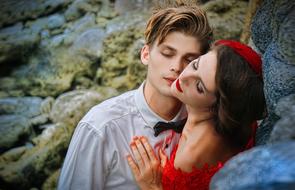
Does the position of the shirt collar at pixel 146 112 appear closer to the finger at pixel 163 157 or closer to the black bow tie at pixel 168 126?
the black bow tie at pixel 168 126

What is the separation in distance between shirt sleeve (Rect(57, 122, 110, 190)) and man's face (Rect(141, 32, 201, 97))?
0.52 metres

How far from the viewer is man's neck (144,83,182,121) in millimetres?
2605

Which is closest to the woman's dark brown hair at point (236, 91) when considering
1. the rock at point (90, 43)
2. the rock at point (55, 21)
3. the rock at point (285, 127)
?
the rock at point (285, 127)

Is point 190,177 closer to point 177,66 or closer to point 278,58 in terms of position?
point 177,66

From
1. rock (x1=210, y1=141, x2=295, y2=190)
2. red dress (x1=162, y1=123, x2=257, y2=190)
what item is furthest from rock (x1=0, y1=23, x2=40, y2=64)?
rock (x1=210, y1=141, x2=295, y2=190)

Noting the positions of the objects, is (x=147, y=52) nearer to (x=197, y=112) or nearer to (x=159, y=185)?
(x=197, y=112)

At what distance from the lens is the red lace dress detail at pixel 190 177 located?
7.28 ft

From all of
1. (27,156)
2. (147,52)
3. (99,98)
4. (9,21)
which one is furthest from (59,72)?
(147,52)

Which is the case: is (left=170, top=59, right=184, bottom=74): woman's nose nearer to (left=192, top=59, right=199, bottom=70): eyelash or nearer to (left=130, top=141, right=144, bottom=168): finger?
(left=192, top=59, right=199, bottom=70): eyelash

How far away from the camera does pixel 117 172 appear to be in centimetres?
251

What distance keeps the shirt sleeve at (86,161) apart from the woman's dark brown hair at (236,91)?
80cm

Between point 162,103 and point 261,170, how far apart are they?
138 centimetres

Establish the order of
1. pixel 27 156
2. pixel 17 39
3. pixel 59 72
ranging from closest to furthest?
1. pixel 27 156
2. pixel 59 72
3. pixel 17 39

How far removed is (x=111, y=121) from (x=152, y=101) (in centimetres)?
33
